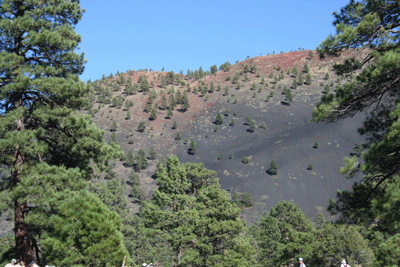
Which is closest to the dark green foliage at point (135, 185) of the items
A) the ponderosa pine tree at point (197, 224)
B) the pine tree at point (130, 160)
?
the pine tree at point (130, 160)

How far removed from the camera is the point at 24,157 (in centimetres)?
1014

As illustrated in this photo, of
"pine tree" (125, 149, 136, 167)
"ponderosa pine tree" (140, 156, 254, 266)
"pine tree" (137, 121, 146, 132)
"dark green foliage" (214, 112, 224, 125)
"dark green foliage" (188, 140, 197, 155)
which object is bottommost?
"ponderosa pine tree" (140, 156, 254, 266)

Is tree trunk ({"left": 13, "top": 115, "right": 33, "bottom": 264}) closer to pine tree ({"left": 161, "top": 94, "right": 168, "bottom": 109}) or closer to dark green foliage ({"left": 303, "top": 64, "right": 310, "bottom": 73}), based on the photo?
pine tree ({"left": 161, "top": 94, "right": 168, "bottom": 109})

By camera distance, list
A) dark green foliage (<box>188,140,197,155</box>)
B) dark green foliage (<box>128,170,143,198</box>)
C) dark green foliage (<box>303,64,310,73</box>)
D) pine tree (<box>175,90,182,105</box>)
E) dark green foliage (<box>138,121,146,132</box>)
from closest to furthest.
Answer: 1. dark green foliage (<box>128,170,143,198</box>)
2. dark green foliage (<box>188,140,197,155</box>)
3. dark green foliage (<box>138,121,146,132</box>)
4. pine tree (<box>175,90,182,105</box>)
5. dark green foliage (<box>303,64,310,73</box>)

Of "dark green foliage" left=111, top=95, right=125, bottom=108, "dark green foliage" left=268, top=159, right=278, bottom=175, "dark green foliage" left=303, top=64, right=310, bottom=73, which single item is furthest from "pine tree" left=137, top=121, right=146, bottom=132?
"dark green foliage" left=303, top=64, right=310, bottom=73

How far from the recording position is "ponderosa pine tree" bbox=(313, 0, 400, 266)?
8.01 metres

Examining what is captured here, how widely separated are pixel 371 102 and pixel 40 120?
10.8m

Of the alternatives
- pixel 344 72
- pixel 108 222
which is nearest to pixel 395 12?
pixel 344 72

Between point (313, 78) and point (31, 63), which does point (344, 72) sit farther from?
point (313, 78)

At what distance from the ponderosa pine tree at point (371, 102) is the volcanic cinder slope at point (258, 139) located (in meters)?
68.6

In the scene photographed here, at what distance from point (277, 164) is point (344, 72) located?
101 metres

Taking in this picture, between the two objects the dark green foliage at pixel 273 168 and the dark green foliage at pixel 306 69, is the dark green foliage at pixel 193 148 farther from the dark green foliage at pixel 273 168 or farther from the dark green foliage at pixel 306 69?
Answer: the dark green foliage at pixel 306 69

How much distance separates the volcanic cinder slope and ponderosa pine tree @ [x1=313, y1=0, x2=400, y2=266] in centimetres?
6864

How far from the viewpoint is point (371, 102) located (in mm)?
9172
